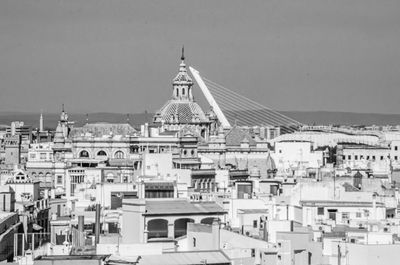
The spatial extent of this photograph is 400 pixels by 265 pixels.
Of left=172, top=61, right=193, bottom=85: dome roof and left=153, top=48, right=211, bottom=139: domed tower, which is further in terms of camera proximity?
left=172, top=61, right=193, bottom=85: dome roof

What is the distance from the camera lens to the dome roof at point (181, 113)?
344 feet

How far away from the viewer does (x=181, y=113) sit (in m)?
106

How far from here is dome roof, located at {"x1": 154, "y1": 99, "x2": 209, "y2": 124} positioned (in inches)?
4134

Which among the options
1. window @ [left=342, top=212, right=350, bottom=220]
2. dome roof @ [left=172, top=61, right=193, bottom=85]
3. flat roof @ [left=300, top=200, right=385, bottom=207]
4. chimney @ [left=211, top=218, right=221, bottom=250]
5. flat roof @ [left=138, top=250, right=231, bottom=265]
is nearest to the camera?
flat roof @ [left=138, top=250, right=231, bottom=265]

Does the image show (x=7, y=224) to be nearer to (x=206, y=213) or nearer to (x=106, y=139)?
(x=206, y=213)

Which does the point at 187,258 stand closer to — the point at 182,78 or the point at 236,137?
the point at 236,137

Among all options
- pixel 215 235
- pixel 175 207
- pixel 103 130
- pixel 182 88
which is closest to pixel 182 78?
pixel 182 88

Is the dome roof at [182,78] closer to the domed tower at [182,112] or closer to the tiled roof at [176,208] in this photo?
the domed tower at [182,112]

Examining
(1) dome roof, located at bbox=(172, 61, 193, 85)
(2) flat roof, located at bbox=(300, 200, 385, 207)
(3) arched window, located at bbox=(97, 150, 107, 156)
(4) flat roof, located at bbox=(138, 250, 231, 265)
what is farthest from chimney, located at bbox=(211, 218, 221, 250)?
(1) dome roof, located at bbox=(172, 61, 193, 85)

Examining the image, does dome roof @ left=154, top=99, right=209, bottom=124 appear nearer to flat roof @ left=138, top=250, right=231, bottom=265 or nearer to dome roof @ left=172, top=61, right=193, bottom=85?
dome roof @ left=172, top=61, right=193, bottom=85

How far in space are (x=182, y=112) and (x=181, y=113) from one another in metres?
0.10

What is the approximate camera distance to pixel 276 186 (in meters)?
51.7

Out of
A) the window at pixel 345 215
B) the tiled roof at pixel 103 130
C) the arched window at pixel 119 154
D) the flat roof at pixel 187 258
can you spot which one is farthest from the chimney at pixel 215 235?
the tiled roof at pixel 103 130

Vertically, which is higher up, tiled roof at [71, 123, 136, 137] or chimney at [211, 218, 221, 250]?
tiled roof at [71, 123, 136, 137]
